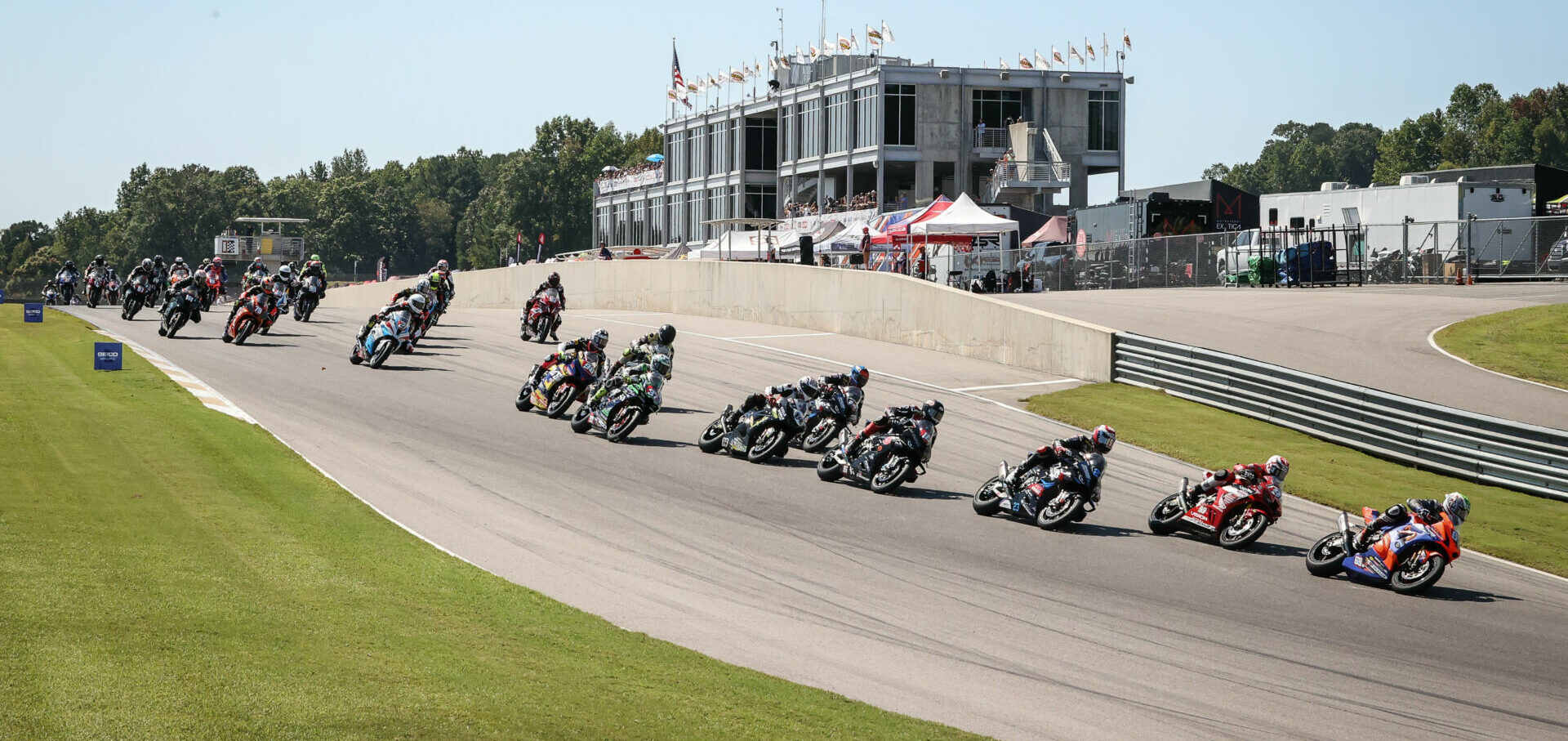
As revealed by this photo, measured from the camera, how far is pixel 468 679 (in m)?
7.67

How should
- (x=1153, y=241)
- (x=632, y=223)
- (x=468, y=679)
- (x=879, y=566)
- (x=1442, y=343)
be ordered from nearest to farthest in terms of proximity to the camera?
(x=468, y=679) < (x=879, y=566) < (x=1442, y=343) < (x=1153, y=241) < (x=632, y=223)

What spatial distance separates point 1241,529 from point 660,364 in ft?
26.0

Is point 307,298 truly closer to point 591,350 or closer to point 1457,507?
point 591,350

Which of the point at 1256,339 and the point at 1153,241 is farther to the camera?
the point at 1153,241

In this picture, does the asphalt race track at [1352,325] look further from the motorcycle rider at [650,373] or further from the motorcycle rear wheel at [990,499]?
the motorcycle rider at [650,373]

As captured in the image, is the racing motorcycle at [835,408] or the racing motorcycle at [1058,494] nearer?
the racing motorcycle at [1058,494]

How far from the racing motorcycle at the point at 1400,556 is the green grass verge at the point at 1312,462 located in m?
2.41

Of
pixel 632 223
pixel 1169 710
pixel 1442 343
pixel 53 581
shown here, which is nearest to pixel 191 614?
pixel 53 581

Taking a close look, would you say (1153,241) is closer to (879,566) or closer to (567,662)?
(879,566)

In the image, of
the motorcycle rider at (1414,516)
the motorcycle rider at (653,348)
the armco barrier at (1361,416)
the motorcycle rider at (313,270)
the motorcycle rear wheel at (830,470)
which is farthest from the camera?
the motorcycle rider at (313,270)

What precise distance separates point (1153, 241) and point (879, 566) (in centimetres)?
3011

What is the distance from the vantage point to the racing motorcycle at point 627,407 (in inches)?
742

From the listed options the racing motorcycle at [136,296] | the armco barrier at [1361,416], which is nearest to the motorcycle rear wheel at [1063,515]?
the armco barrier at [1361,416]

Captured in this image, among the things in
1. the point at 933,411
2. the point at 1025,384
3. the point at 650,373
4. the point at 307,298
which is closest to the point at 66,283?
the point at 307,298
